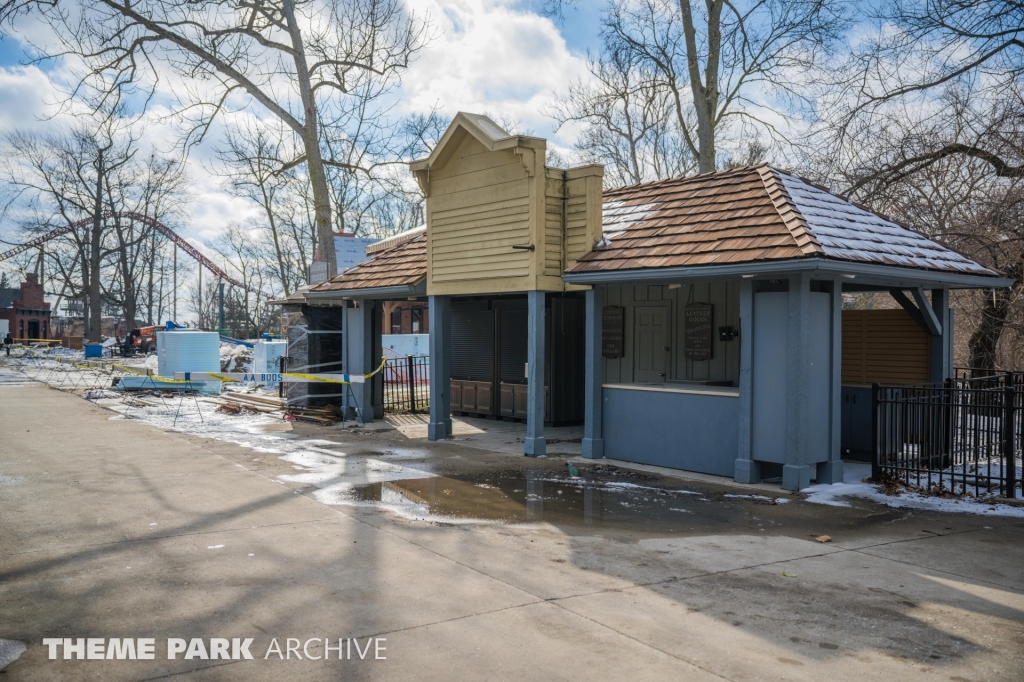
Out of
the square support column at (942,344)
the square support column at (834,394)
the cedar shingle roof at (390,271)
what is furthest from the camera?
the cedar shingle roof at (390,271)

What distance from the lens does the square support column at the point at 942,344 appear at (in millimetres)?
12531

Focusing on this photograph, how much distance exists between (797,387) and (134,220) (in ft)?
206

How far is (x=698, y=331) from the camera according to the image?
13805 millimetres

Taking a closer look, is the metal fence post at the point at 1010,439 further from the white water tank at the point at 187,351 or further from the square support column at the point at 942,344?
the white water tank at the point at 187,351

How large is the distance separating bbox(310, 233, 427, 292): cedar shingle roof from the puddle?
5426 millimetres

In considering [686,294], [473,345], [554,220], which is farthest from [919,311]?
[473,345]

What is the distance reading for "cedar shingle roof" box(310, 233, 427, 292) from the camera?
15731mm

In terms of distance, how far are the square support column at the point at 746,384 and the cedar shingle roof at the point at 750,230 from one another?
70cm

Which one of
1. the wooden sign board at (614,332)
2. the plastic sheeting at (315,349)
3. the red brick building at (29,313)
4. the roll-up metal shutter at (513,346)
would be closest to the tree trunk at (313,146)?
the plastic sheeting at (315,349)

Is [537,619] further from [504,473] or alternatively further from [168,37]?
[168,37]

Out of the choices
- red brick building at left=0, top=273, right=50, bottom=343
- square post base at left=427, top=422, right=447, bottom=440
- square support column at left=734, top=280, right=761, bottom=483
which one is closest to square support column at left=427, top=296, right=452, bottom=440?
square post base at left=427, top=422, right=447, bottom=440

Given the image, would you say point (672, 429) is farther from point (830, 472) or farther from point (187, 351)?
point (187, 351)

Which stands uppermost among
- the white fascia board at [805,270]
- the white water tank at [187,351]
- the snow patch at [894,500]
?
the white fascia board at [805,270]

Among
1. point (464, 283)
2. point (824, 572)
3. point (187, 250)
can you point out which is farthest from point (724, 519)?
point (187, 250)
